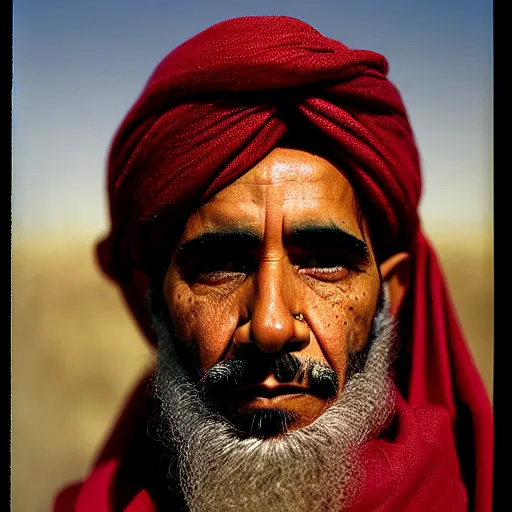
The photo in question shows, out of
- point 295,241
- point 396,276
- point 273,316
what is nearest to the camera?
point 273,316

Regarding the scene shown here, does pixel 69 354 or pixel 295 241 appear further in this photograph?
pixel 69 354

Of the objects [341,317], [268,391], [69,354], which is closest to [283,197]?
[341,317]

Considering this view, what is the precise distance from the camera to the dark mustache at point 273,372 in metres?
1.62

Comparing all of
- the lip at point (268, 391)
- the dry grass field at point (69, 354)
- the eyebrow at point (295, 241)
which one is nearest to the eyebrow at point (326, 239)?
the eyebrow at point (295, 241)

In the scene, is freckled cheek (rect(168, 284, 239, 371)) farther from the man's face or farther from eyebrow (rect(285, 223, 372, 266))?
eyebrow (rect(285, 223, 372, 266))

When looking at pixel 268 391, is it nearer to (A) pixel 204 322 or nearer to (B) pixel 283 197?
(A) pixel 204 322

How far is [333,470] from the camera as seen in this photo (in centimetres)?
167

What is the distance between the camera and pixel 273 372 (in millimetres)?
1623

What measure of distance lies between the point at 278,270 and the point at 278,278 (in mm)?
23

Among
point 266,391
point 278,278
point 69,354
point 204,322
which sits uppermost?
point 278,278

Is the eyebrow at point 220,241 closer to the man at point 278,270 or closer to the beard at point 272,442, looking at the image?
the man at point 278,270

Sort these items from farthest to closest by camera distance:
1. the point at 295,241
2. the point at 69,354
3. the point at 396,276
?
the point at 69,354 → the point at 396,276 → the point at 295,241

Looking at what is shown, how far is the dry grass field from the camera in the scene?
187 inches
